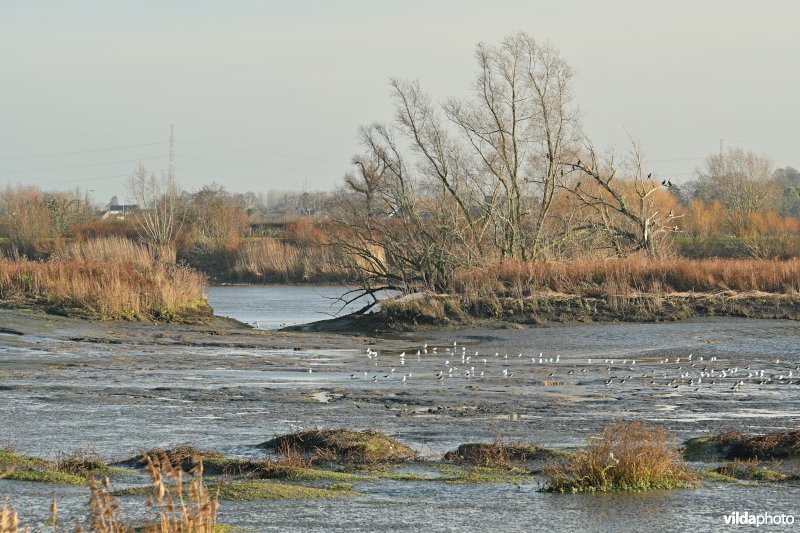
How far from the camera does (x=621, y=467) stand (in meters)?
11.3

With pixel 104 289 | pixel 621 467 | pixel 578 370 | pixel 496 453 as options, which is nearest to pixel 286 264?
pixel 104 289

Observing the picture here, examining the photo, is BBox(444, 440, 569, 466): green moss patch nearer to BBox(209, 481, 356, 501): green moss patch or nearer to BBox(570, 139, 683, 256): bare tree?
BBox(209, 481, 356, 501): green moss patch

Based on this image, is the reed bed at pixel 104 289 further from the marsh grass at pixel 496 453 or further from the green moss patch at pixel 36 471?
the marsh grass at pixel 496 453

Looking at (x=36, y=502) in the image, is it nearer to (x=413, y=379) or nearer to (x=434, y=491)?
(x=434, y=491)

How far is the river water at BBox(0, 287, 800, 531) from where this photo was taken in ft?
34.6

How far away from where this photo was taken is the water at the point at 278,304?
143ft

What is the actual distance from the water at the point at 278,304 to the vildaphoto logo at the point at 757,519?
2860 cm

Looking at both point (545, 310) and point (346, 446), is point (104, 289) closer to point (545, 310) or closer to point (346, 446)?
point (545, 310)

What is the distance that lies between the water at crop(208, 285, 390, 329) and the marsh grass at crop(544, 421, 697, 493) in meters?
27.3

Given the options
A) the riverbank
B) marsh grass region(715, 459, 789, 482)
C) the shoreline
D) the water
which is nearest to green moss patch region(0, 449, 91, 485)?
marsh grass region(715, 459, 789, 482)

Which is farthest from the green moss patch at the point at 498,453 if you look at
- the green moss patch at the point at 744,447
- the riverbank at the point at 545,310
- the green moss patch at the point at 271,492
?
the riverbank at the point at 545,310

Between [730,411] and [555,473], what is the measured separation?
679 cm

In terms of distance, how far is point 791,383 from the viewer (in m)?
21.2

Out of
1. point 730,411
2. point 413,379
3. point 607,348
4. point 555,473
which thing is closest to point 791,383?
point 730,411
